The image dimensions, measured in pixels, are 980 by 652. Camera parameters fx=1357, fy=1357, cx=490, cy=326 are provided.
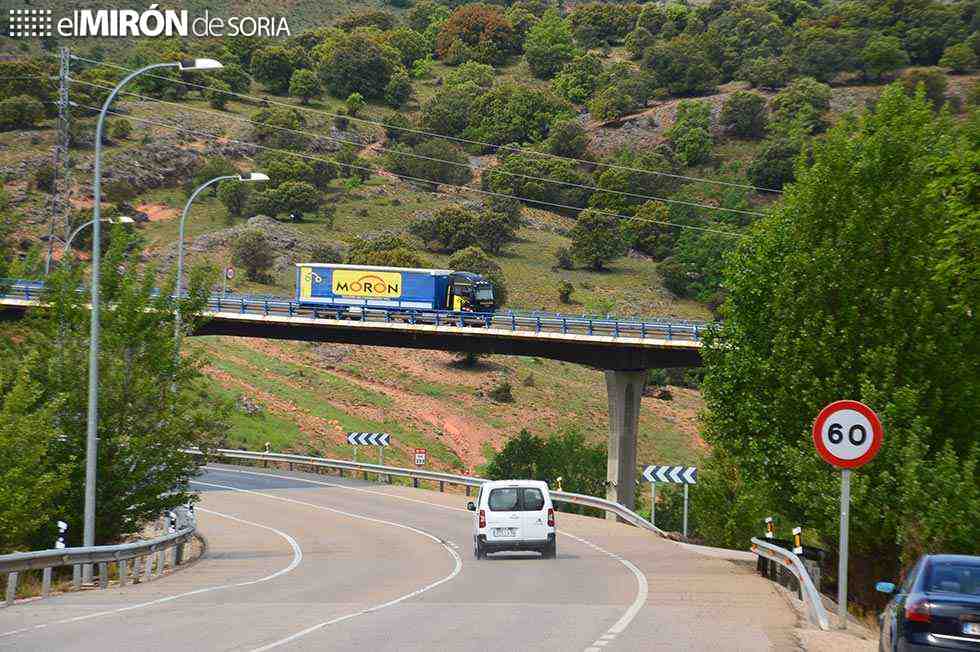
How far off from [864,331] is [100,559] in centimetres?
1592

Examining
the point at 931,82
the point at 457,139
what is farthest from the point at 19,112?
the point at 931,82

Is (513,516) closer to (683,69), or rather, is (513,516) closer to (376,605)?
(376,605)

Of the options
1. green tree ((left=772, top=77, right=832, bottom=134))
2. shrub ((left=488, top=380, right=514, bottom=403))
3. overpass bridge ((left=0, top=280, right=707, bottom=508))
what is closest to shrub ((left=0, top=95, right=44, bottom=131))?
shrub ((left=488, top=380, right=514, bottom=403))

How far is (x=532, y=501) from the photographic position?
1236 inches

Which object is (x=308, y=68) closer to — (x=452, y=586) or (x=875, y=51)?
(x=875, y=51)

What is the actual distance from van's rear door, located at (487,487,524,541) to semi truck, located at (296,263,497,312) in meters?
47.5

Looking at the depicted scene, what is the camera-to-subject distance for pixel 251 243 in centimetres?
10712

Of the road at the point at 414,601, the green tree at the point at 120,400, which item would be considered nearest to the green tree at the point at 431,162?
the road at the point at 414,601

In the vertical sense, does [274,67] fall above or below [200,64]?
above

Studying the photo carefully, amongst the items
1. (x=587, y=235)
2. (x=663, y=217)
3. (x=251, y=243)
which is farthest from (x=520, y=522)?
(x=663, y=217)

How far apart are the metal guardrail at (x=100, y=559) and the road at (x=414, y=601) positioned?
22.6 inches

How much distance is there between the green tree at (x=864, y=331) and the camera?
26641 millimetres

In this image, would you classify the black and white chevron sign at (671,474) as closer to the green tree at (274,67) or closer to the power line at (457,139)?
the power line at (457,139)

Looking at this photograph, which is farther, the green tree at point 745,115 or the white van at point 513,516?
the green tree at point 745,115
